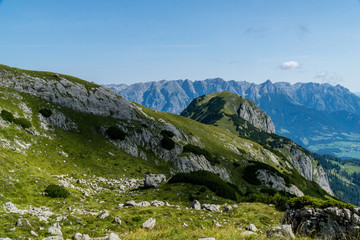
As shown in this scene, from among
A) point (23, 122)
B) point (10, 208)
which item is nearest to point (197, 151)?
point (23, 122)

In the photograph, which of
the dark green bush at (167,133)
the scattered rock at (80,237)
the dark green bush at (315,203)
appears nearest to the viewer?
the scattered rock at (80,237)

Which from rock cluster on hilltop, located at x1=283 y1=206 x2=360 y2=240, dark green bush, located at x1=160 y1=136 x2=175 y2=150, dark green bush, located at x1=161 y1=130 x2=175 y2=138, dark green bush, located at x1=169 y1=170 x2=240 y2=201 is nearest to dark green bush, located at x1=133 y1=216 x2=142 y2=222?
rock cluster on hilltop, located at x1=283 y1=206 x2=360 y2=240

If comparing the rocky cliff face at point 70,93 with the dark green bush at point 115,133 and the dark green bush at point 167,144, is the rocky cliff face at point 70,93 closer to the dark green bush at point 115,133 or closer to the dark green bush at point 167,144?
the dark green bush at point 115,133

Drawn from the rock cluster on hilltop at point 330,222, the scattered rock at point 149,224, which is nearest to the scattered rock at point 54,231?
the scattered rock at point 149,224

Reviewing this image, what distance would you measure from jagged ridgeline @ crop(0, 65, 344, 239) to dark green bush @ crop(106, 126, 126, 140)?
0.91 ft

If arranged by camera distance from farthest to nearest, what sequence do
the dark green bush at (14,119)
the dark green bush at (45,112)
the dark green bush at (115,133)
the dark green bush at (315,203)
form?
1. the dark green bush at (115,133)
2. the dark green bush at (45,112)
3. the dark green bush at (14,119)
4. the dark green bush at (315,203)

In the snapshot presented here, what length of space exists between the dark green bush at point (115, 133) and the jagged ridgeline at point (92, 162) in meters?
0.28

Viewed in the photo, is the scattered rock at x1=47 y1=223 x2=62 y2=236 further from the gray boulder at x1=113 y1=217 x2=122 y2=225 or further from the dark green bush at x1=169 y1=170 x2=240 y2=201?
the dark green bush at x1=169 y1=170 x2=240 y2=201

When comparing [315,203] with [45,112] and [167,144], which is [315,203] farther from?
[45,112]

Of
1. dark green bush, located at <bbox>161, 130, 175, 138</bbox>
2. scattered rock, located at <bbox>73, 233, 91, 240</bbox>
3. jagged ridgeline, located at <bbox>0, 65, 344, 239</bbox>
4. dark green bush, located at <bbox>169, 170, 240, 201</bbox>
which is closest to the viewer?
scattered rock, located at <bbox>73, 233, 91, 240</bbox>

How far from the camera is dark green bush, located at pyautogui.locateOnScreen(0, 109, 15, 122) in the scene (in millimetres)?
35872

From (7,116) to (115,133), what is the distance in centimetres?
2274

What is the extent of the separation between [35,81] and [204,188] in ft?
177

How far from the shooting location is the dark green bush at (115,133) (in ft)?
178
